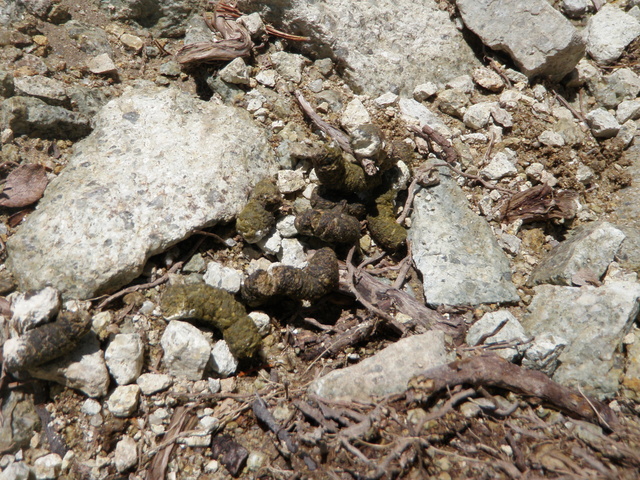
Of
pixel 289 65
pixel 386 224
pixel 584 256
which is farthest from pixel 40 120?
pixel 584 256

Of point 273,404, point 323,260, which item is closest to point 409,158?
point 323,260

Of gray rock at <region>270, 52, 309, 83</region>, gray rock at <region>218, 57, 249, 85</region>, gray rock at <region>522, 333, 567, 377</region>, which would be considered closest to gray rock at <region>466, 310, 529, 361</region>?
gray rock at <region>522, 333, 567, 377</region>

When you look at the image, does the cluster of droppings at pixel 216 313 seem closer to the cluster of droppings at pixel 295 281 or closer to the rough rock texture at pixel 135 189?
the cluster of droppings at pixel 295 281

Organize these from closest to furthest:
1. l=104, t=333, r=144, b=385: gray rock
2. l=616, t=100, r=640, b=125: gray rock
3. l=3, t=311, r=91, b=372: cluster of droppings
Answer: l=3, t=311, r=91, b=372: cluster of droppings → l=104, t=333, r=144, b=385: gray rock → l=616, t=100, r=640, b=125: gray rock

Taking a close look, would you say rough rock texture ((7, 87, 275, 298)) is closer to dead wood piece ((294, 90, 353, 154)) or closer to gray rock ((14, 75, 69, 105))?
gray rock ((14, 75, 69, 105))

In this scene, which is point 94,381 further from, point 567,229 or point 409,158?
point 567,229

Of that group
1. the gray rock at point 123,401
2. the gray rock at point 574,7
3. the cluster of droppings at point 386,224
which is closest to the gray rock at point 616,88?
the gray rock at point 574,7
